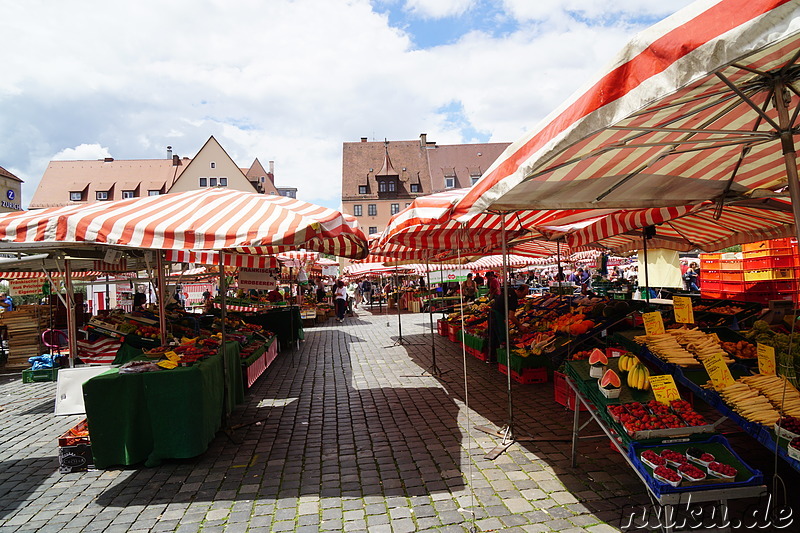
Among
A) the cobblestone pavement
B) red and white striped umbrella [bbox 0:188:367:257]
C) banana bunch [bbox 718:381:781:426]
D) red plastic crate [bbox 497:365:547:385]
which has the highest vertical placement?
red and white striped umbrella [bbox 0:188:367:257]

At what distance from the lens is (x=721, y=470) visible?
3096 millimetres

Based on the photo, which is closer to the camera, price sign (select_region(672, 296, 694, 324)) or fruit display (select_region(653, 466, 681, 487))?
fruit display (select_region(653, 466, 681, 487))

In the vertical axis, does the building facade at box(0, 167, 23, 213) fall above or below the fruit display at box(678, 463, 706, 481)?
above

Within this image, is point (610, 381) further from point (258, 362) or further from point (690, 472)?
point (258, 362)

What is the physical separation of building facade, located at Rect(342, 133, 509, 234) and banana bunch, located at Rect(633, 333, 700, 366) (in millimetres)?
55437

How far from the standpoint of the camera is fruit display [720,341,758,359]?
→ 482 centimetres

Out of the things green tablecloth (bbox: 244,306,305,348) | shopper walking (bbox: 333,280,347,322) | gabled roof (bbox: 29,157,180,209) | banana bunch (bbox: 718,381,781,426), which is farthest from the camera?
gabled roof (bbox: 29,157,180,209)

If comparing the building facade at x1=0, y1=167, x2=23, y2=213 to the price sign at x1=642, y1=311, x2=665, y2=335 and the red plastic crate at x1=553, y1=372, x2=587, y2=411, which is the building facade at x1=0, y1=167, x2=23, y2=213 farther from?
the price sign at x1=642, y1=311, x2=665, y2=335

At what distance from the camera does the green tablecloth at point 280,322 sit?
13055mm

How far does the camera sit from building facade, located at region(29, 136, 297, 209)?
5172cm

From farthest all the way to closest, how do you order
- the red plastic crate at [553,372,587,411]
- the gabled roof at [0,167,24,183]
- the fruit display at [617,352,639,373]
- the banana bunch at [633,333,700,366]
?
1. the gabled roof at [0,167,24,183]
2. the red plastic crate at [553,372,587,411]
3. the fruit display at [617,352,639,373]
4. the banana bunch at [633,333,700,366]

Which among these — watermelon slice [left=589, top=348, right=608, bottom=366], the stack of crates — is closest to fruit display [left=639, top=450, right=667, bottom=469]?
watermelon slice [left=589, top=348, right=608, bottom=366]

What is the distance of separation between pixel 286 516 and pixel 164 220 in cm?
307

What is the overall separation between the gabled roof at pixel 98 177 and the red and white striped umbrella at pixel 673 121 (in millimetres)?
62188
